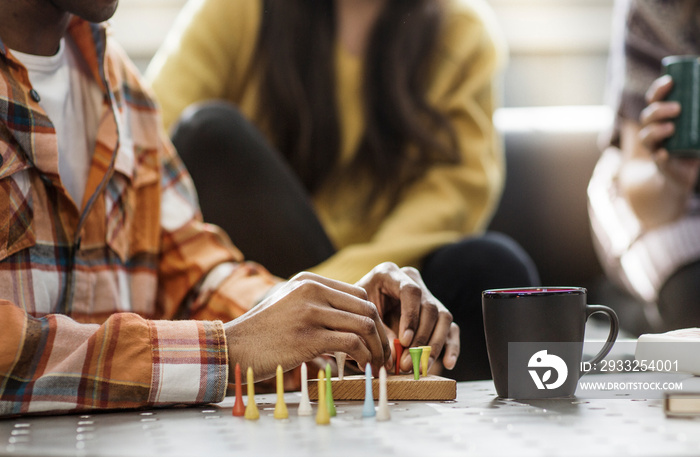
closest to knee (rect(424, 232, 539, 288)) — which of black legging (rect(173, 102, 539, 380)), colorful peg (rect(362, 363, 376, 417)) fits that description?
black legging (rect(173, 102, 539, 380))

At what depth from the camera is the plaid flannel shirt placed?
61 cm

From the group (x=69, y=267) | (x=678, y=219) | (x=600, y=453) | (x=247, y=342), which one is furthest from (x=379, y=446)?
(x=678, y=219)

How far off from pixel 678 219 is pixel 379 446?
1.03 metres

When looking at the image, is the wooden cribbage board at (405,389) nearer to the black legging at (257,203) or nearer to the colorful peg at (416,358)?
the colorful peg at (416,358)

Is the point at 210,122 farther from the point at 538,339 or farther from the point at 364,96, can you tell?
the point at 538,339

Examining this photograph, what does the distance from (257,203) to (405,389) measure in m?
0.61

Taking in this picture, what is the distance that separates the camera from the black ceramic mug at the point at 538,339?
577 millimetres

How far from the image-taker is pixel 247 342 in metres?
0.64

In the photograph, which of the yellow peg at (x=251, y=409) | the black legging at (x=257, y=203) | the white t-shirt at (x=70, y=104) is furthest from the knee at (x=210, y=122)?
Result: the yellow peg at (x=251, y=409)

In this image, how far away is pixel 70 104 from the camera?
0.91 meters

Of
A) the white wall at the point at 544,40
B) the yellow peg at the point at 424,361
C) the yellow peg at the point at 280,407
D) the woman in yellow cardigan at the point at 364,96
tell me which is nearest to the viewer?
the yellow peg at the point at 280,407

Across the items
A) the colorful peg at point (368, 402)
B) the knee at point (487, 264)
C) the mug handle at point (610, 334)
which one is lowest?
the colorful peg at point (368, 402)

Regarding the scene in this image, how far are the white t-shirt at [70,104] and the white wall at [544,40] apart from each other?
1751mm

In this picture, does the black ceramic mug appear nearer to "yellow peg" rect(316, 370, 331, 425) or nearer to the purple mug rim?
the purple mug rim
